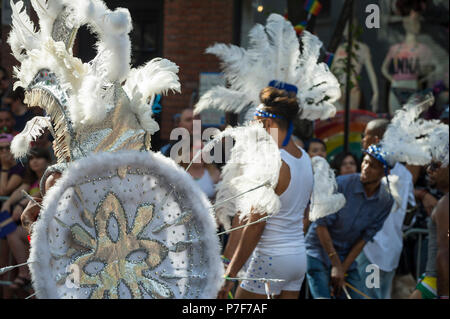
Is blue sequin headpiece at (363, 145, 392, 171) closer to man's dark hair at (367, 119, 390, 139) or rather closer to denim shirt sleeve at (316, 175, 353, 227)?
denim shirt sleeve at (316, 175, 353, 227)

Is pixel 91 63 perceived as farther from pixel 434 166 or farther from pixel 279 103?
pixel 434 166

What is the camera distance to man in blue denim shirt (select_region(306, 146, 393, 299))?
507 cm

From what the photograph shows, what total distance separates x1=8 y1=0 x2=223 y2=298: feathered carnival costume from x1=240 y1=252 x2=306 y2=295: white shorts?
175 centimetres

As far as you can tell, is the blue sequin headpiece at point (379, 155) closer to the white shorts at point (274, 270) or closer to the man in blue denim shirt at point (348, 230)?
the man in blue denim shirt at point (348, 230)

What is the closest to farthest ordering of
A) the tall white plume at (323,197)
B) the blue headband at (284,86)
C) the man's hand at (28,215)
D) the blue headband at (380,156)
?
1. the man's hand at (28,215)
2. the blue headband at (284,86)
3. the tall white plume at (323,197)
4. the blue headband at (380,156)

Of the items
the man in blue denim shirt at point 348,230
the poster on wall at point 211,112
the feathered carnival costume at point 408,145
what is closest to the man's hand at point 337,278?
the man in blue denim shirt at point 348,230

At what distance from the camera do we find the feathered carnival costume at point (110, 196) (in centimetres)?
230

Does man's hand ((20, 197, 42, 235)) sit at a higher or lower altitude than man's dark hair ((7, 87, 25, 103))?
lower

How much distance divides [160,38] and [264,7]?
164cm

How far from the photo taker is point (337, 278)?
5.05 metres

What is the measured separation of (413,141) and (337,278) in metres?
1.23

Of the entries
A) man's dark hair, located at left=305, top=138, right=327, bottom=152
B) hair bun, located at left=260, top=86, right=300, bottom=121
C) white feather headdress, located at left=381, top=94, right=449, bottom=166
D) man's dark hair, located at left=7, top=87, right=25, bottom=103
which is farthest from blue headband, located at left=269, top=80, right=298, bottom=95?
man's dark hair, located at left=7, top=87, right=25, bottom=103

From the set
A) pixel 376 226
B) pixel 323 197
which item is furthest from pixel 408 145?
pixel 323 197

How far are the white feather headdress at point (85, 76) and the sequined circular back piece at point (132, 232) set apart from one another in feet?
0.68
